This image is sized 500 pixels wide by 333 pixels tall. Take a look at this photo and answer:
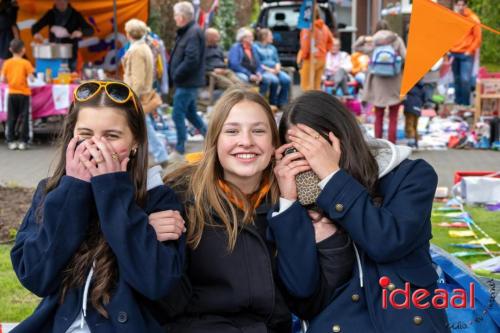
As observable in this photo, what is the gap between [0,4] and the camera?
13.2 meters

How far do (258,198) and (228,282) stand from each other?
38 cm

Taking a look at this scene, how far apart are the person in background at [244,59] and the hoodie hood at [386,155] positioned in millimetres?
11881

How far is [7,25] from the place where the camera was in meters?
13.3

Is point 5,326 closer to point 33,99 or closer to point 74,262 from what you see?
point 74,262

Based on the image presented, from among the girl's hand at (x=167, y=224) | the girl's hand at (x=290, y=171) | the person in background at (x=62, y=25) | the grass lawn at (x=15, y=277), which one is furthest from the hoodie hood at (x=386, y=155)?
the person in background at (x=62, y=25)

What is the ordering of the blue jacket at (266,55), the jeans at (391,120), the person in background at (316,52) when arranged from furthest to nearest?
the blue jacket at (266,55) → the person in background at (316,52) → the jeans at (391,120)

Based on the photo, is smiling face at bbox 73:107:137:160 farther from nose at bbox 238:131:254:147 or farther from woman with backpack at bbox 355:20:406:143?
woman with backpack at bbox 355:20:406:143

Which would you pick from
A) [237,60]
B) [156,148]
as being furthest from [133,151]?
[237,60]

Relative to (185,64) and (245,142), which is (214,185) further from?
(185,64)

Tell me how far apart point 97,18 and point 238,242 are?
40.4 feet

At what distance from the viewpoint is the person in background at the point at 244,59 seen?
48.4ft

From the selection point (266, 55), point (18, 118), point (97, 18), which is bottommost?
point (18, 118)

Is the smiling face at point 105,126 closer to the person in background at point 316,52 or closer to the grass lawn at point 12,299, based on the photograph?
the grass lawn at point 12,299

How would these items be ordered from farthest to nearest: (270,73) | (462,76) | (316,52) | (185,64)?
(270,73), (462,76), (316,52), (185,64)
